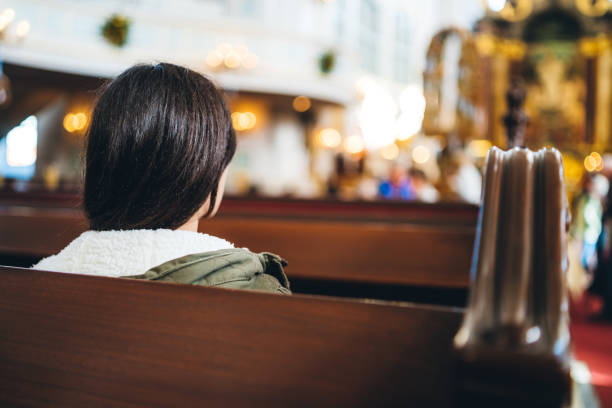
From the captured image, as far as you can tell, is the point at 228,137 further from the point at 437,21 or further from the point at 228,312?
the point at 437,21

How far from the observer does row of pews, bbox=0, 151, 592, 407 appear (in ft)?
1.34

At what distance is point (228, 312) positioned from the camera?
0.58m

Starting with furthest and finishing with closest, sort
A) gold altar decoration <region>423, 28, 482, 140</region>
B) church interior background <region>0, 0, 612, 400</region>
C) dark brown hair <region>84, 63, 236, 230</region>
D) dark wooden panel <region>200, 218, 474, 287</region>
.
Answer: church interior background <region>0, 0, 612, 400</region> < gold altar decoration <region>423, 28, 482, 140</region> < dark wooden panel <region>200, 218, 474, 287</region> < dark brown hair <region>84, 63, 236, 230</region>

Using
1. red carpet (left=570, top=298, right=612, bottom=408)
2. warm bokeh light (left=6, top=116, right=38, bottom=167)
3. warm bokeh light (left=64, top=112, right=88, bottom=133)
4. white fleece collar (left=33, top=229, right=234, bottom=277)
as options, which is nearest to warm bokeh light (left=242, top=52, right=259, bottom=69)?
warm bokeh light (left=64, top=112, right=88, bottom=133)

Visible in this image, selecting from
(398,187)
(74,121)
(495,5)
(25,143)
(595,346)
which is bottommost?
(595,346)

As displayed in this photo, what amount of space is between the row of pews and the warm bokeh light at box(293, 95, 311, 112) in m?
11.7

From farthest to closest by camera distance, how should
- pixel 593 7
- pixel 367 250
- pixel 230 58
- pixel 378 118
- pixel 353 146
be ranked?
pixel 378 118, pixel 353 146, pixel 593 7, pixel 230 58, pixel 367 250

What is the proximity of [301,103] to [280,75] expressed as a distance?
134 centimetres

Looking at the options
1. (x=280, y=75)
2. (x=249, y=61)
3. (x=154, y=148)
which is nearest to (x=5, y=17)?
(x=249, y=61)

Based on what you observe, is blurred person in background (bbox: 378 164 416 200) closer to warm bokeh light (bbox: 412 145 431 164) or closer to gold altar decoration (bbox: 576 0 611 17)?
gold altar decoration (bbox: 576 0 611 17)

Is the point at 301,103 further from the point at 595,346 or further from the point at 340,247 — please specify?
the point at 340,247

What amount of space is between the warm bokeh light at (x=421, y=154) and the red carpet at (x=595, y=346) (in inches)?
554

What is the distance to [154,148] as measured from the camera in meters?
0.89

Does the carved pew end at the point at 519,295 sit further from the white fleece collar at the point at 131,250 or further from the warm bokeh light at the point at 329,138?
the warm bokeh light at the point at 329,138
